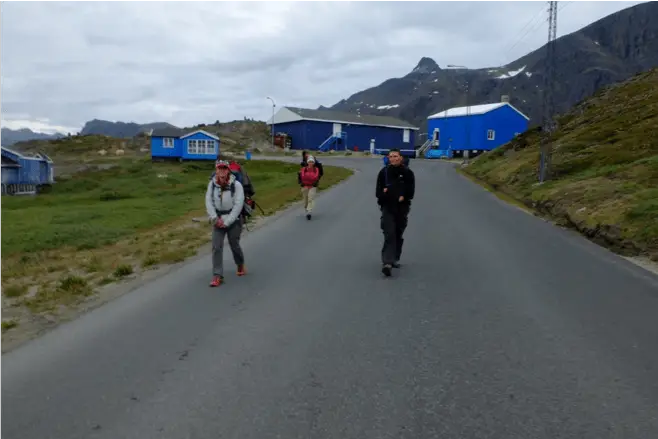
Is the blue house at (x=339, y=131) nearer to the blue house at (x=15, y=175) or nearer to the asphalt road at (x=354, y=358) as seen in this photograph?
the asphalt road at (x=354, y=358)

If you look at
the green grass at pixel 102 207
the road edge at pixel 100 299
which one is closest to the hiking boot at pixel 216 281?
the road edge at pixel 100 299

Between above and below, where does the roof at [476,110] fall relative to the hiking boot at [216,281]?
above

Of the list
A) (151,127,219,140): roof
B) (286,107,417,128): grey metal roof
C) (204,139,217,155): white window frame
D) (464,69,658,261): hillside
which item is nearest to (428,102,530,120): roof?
(286,107,417,128): grey metal roof

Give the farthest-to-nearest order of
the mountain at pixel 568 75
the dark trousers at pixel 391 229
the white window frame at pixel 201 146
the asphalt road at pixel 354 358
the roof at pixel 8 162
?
the mountain at pixel 568 75 < the white window frame at pixel 201 146 < the dark trousers at pixel 391 229 < the asphalt road at pixel 354 358 < the roof at pixel 8 162

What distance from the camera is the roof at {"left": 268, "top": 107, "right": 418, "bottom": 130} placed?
7583cm

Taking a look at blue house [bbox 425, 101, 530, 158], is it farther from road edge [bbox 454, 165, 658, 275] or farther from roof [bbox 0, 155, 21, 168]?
roof [bbox 0, 155, 21, 168]

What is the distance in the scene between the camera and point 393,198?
338 inches

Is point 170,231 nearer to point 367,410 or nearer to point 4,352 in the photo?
point 367,410

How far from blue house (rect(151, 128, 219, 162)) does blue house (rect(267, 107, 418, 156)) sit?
24.9m

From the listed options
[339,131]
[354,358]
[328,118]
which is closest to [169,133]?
[328,118]

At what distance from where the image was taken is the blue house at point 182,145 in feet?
161

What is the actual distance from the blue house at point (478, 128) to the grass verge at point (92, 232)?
1883 inches

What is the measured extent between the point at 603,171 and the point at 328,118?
5702cm

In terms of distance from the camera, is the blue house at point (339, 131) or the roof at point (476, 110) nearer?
the roof at point (476, 110)
